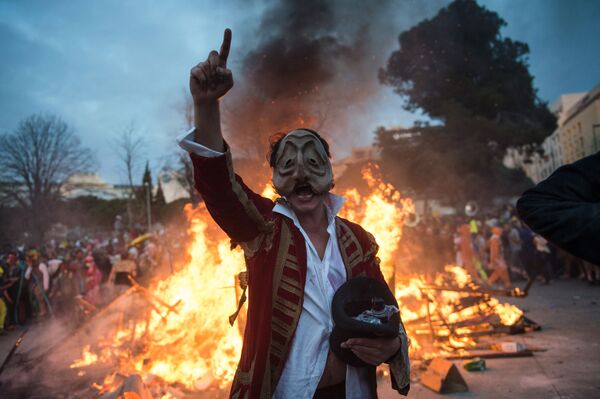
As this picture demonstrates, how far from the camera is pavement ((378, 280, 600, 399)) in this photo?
5141 mm

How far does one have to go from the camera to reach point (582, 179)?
152 cm

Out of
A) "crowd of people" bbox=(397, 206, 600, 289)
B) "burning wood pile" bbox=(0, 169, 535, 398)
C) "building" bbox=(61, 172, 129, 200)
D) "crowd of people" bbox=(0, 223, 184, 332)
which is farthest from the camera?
"building" bbox=(61, 172, 129, 200)

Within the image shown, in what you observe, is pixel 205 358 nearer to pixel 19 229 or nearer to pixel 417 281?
pixel 417 281

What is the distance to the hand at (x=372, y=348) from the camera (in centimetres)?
183

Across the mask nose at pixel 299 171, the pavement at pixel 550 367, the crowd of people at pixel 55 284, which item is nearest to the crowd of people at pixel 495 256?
the pavement at pixel 550 367

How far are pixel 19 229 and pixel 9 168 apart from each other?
5.78 m

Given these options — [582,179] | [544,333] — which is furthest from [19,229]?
[582,179]

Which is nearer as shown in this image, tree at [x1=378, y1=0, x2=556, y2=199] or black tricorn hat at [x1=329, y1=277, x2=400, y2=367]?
black tricorn hat at [x1=329, y1=277, x2=400, y2=367]

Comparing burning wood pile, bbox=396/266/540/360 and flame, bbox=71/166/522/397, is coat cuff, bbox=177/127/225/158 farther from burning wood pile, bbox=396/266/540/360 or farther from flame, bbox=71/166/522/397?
burning wood pile, bbox=396/266/540/360

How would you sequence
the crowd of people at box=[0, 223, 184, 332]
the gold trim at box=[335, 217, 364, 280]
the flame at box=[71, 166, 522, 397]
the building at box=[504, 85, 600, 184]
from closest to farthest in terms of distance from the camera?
the gold trim at box=[335, 217, 364, 280]
the flame at box=[71, 166, 522, 397]
the crowd of people at box=[0, 223, 184, 332]
the building at box=[504, 85, 600, 184]

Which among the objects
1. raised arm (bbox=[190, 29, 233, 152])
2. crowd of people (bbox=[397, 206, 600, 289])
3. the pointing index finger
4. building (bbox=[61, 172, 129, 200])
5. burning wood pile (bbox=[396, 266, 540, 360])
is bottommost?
burning wood pile (bbox=[396, 266, 540, 360])

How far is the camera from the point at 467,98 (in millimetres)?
27125

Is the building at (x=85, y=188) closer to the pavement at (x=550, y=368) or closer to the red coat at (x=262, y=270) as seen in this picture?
Answer: the pavement at (x=550, y=368)

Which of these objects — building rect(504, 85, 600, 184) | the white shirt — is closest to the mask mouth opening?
the white shirt
